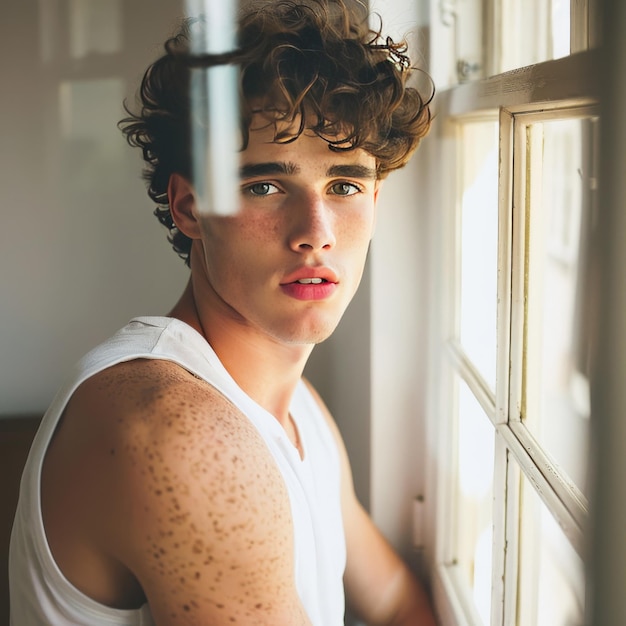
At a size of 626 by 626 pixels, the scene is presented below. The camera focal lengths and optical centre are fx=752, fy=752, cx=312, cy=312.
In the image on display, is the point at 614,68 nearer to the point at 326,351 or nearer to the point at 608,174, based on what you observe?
the point at 608,174

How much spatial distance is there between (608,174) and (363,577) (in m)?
0.85

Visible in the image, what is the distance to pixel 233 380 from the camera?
855 millimetres

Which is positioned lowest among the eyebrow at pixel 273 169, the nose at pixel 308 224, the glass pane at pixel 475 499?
the glass pane at pixel 475 499

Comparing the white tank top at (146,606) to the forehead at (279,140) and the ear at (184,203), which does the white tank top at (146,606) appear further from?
the forehead at (279,140)

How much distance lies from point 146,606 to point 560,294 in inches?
18.3

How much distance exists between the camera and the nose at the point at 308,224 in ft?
2.60

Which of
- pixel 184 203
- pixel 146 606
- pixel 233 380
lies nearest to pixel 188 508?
pixel 146 606

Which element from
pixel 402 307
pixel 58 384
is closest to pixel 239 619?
pixel 58 384

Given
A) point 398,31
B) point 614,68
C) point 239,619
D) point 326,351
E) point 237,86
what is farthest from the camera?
point 326,351

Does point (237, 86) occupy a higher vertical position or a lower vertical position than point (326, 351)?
higher

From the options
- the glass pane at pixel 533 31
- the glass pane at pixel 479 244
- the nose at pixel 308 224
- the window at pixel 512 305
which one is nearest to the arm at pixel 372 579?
the window at pixel 512 305

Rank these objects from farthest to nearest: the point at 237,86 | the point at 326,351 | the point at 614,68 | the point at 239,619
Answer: the point at 326,351
the point at 237,86
the point at 239,619
the point at 614,68

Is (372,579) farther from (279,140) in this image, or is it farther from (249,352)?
(279,140)

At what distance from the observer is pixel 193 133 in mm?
809
